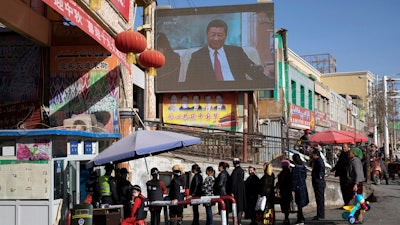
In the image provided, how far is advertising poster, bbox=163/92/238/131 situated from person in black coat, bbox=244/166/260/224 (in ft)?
37.4

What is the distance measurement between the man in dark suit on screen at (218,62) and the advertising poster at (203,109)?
3.18ft

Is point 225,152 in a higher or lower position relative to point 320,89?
lower

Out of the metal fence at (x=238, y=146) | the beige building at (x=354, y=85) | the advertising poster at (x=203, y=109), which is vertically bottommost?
the metal fence at (x=238, y=146)

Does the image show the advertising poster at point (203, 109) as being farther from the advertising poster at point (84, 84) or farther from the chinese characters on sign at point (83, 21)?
the chinese characters on sign at point (83, 21)

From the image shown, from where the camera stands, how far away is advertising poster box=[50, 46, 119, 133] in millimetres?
15977

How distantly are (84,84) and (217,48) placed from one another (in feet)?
30.9

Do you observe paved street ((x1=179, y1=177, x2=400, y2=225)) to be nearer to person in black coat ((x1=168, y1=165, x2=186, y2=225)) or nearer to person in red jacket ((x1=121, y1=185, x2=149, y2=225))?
person in black coat ((x1=168, y1=165, x2=186, y2=225))

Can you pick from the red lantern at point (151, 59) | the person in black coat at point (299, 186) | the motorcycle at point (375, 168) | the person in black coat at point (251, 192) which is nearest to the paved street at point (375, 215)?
the person in black coat at point (299, 186)

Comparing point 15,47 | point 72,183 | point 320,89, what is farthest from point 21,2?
point 320,89

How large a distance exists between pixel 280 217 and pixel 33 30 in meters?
8.65

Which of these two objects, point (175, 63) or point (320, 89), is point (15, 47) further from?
point (320, 89)

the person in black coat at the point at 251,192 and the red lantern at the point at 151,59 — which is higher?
the red lantern at the point at 151,59

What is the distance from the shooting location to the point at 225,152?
19.0 metres

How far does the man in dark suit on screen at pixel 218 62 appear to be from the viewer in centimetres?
2369
